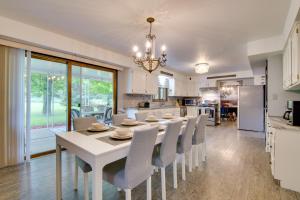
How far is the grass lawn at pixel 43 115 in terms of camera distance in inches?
127

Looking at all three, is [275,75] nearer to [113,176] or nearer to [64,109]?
[113,176]

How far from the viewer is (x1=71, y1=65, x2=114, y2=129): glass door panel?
12.3 feet

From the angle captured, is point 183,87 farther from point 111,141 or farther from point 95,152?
point 95,152

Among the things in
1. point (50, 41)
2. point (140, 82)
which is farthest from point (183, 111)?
point (50, 41)

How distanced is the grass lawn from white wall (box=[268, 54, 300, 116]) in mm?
4622

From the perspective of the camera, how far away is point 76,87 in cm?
374

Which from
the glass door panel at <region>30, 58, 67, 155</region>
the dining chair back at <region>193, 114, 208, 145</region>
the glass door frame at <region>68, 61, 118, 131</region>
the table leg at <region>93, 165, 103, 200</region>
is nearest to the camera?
the table leg at <region>93, 165, 103, 200</region>

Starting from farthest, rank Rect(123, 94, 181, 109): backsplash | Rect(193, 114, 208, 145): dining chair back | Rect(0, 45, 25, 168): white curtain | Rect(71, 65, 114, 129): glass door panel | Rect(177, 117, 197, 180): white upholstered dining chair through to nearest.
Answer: Rect(123, 94, 181, 109): backsplash < Rect(71, 65, 114, 129): glass door panel < Rect(193, 114, 208, 145): dining chair back < Rect(0, 45, 25, 168): white curtain < Rect(177, 117, 197, 180): white upholstered dining chair

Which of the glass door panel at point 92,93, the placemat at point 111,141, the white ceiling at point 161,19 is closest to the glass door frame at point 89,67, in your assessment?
the glass door panel at point 92,93

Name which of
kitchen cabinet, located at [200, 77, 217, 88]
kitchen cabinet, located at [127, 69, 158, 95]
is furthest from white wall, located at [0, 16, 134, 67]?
kitchen cabinet, located at [200, 77, 217, 88]

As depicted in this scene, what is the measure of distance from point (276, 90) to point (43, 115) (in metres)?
5.08

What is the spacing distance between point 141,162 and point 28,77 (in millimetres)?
2784

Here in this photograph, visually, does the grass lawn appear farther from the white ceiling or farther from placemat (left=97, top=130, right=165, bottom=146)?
placemat (left=97, top=130, right=165, bottom=146)

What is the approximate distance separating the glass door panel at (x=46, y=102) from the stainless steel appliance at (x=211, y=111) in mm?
5402
